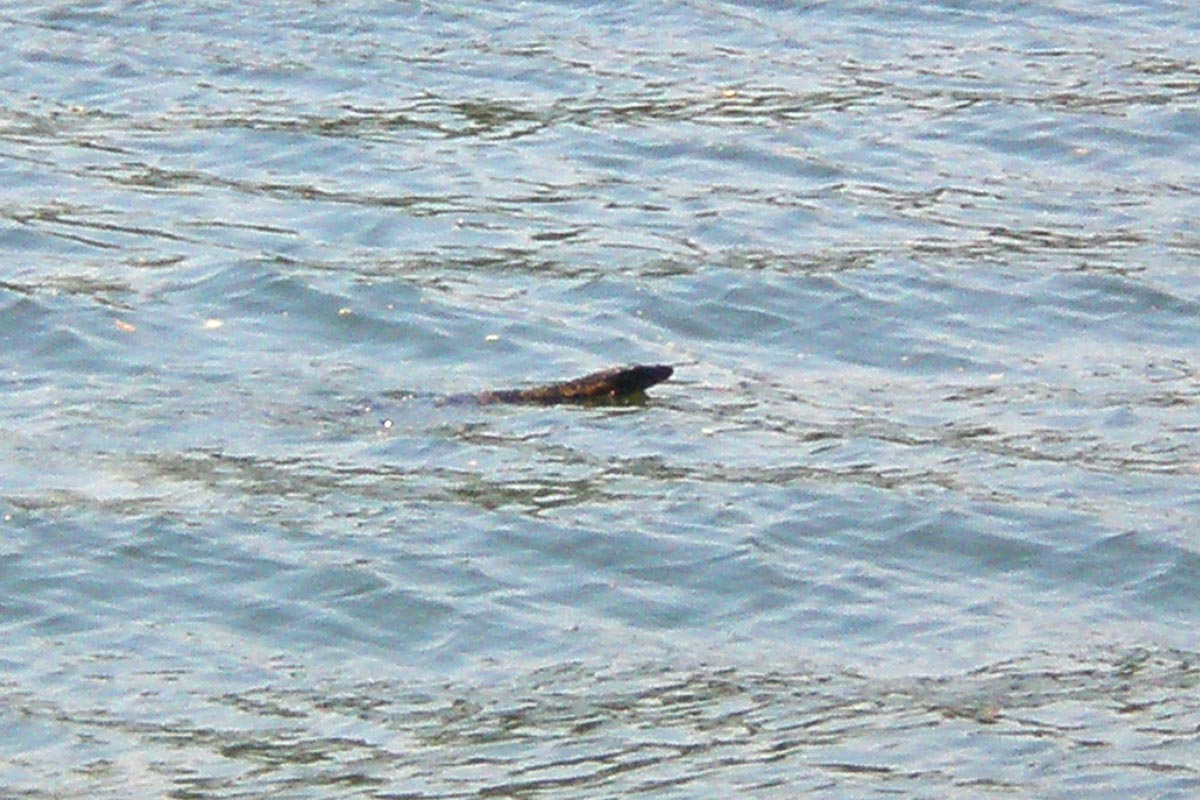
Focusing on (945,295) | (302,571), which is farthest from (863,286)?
(302,571)

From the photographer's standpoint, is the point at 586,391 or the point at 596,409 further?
the point at 586,391

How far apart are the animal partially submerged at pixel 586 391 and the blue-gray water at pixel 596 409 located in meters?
0.14

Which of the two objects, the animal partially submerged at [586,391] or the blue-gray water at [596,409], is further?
the animal partially submerged at [586,391]

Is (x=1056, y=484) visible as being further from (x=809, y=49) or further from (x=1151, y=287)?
(x=809, y=49)

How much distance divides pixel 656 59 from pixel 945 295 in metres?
4.96

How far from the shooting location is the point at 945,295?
12.5m

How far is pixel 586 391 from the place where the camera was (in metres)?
10.9

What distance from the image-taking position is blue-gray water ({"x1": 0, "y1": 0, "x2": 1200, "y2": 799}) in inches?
312

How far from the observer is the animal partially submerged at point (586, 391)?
1089 cm

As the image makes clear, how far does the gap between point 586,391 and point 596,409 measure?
0.43 ft

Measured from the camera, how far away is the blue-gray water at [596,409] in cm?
793

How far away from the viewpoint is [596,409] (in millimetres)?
10844

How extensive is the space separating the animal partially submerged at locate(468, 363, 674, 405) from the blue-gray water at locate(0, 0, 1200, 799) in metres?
0.14

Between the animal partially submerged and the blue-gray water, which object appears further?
the animal partially submerged
